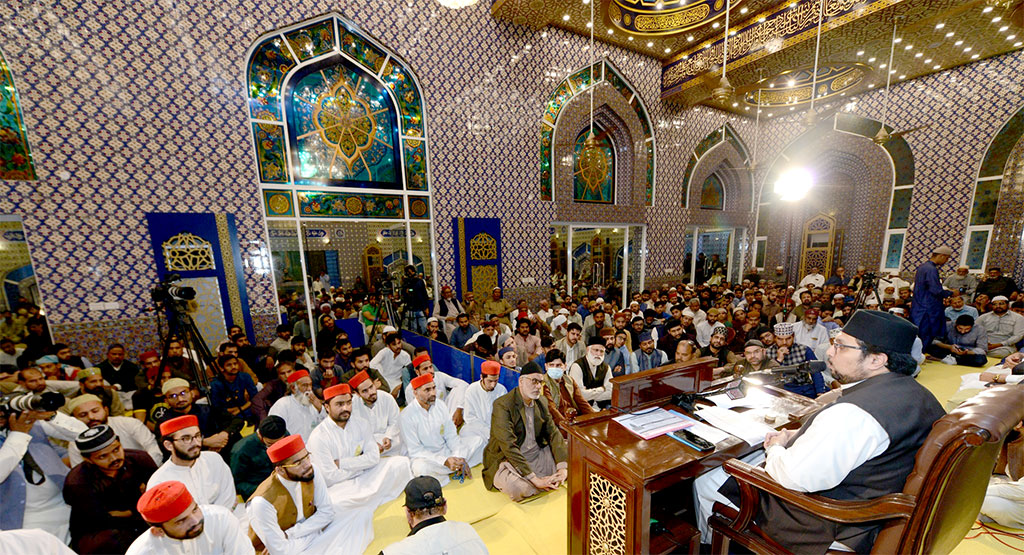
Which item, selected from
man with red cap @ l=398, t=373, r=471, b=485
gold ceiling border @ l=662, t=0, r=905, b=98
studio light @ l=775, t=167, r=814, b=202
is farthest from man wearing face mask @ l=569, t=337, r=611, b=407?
studio light @ l=775, t=167, r=814, b=202

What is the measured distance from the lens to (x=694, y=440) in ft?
4.99

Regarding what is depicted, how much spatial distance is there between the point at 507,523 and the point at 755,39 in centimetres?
814

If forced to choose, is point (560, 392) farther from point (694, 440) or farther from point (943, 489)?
point (943, 489)

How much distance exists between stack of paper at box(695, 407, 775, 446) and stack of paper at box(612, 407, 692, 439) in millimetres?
156

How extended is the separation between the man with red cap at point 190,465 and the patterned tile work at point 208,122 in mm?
3541

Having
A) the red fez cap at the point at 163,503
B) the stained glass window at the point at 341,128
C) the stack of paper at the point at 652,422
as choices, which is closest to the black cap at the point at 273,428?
the red fez cap at the point at 163,503

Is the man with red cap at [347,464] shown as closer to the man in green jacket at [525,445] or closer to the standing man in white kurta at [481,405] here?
the standing man in white kurta at [481,405]

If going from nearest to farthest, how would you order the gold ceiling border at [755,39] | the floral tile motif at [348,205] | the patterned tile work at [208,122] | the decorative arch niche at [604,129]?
the patterned tile work at [208,122]
the gold ceiling border at [755,39]
the floral tile motif at [348,205]
the decorative arch niche at [604,129]

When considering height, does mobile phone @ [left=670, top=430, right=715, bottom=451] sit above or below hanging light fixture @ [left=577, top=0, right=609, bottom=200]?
below

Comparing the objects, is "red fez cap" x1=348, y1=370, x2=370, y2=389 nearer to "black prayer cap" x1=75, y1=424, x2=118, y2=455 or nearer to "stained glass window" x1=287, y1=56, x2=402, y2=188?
"black prayer cap" x1=75, y1=424, x2=118, y2=455

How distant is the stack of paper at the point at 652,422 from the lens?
1.63m

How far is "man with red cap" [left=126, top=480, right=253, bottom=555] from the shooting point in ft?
5.00

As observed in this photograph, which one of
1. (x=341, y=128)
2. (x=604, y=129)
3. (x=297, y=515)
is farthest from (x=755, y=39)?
(x=297, y=515)

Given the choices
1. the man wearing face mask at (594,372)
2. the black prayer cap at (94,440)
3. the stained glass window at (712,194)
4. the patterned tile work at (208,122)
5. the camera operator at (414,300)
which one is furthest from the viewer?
the stained glass window at (712,194)
